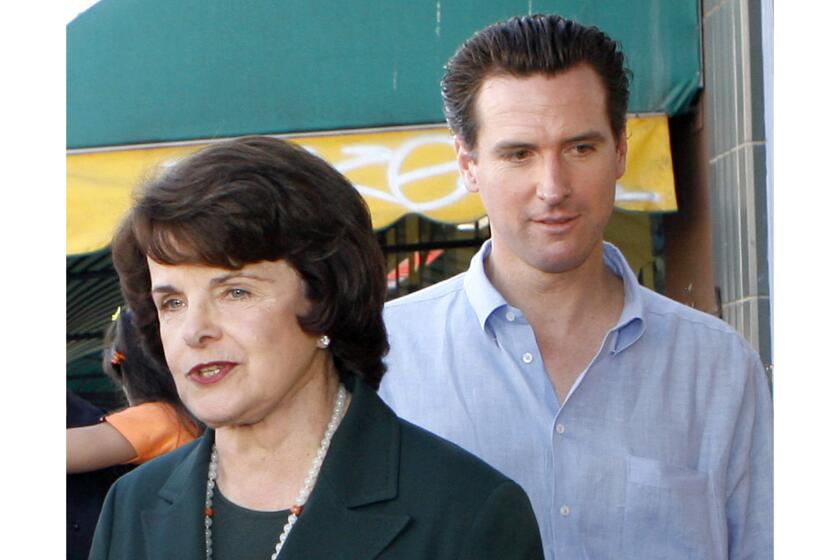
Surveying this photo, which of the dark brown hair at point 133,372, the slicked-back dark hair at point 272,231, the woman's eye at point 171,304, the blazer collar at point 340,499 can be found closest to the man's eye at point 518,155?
the slicked-back dark hair at point 272,231

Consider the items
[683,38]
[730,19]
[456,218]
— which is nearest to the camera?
[730,19]

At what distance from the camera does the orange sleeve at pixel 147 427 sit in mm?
2270

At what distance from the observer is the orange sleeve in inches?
89.4

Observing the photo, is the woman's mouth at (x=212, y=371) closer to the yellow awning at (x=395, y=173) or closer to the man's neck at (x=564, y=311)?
the man's neck at (x=564, y=311)

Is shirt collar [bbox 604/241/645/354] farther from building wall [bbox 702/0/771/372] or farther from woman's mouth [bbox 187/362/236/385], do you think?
woman's mouth [bbox 187/362/236/385]

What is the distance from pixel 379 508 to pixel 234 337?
0.80 feet

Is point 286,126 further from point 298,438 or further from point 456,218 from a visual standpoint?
point 298,438

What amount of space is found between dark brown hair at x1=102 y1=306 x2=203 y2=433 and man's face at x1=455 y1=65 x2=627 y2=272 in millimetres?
640

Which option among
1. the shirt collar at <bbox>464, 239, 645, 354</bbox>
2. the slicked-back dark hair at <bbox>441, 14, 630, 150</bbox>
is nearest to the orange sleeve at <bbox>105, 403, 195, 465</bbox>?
the shirt collar at <bbox>464, 239, 645, 354</bbox>

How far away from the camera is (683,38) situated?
2.59m

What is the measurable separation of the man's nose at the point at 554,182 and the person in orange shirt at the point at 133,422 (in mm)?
717

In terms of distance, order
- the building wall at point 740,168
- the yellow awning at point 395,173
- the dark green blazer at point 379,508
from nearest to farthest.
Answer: the dark green blazer at point 379,508 → the building wall at point 740,168 → the yellow awning at point 395,173

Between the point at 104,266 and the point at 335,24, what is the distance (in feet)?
2.33
